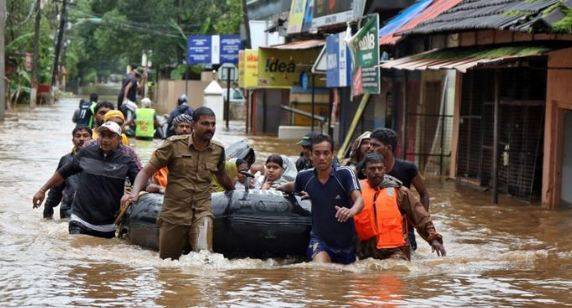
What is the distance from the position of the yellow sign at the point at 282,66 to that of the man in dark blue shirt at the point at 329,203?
2320 centimetres

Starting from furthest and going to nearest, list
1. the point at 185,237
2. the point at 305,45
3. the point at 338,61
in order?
the point at 305,45, the point at 338,61, the point at 185,237

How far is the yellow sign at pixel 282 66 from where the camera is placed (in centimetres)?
3278

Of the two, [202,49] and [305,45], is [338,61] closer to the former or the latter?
[305,45]

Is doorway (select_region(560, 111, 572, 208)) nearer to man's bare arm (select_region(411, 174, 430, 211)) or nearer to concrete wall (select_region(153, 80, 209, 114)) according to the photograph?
man's bare arm (select_region(411, 174, 430, 211))

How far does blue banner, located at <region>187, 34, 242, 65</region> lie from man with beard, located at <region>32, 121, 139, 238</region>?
39.9 m

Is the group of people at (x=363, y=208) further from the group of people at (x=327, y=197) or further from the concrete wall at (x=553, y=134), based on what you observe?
the concrete wall at (x=553, y=134)

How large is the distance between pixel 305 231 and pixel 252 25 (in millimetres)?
38749

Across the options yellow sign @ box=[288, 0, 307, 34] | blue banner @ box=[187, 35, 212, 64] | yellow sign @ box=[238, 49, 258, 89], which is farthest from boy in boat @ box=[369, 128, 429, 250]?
blue banner @ box=[187, 35, 212, 64]

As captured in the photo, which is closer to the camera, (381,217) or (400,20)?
(381,217)

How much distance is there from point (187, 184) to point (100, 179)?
159cm

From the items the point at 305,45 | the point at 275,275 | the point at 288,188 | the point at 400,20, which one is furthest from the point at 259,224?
the point at 305,45

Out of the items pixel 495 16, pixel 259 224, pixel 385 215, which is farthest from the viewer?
pixel 495 16

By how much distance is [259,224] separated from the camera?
1027 centimetres

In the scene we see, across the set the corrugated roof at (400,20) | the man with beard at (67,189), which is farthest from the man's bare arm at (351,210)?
the corrugated roof at (400,20)
